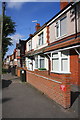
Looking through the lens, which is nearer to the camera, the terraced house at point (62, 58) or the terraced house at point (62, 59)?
the terraced house at point (62, 59)

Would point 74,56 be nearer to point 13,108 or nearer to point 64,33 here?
point 64,33

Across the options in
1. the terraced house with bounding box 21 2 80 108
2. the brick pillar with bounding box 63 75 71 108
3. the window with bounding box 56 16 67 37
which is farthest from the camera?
the window with bounding box 56 16 67 37

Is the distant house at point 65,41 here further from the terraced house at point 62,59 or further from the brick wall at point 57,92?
the brick wall at point 57,92

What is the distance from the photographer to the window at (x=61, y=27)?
34.9 ft

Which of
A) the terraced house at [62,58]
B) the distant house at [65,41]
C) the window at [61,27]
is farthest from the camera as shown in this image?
the window at [61,27]

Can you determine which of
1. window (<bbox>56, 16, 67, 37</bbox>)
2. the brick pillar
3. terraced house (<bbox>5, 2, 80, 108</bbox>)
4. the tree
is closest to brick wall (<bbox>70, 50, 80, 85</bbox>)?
terraced house (<bbox>5, 2, 80, 108</bbox>)


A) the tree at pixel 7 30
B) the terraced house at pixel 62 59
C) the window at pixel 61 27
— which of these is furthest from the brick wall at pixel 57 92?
the tree at pixel 7 30

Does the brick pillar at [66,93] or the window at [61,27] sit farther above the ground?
the window at [61,27]

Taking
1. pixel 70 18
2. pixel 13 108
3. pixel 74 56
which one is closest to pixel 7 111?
pixel 13 108

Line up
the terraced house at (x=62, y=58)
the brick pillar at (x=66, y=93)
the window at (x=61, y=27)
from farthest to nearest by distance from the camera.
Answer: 1. the window at (x=61, y=27)
2. the terraced house at (x=62, y=58)
3. the brick pillar at (x=66, y=93)

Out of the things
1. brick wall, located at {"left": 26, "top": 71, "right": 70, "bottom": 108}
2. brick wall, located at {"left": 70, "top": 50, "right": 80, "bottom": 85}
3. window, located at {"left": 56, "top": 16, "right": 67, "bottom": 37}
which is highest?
window, located at {"left": 56, "top": 16, "right": 67, "bottom": 37}

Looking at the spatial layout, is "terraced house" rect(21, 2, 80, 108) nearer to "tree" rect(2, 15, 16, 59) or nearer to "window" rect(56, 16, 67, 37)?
"window" rect(56, 16, 67, 37)

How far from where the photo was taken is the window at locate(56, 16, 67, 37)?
10.6m

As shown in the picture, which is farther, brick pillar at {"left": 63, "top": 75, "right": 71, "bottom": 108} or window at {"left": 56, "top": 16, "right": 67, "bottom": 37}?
window at {"left": 56, "top": 16, "right": 67, "bottom": 37}
